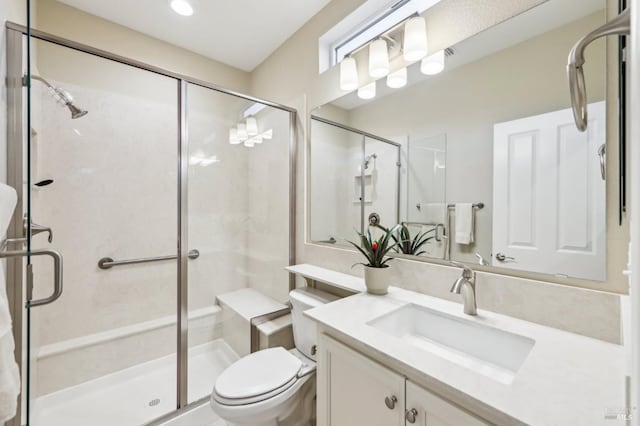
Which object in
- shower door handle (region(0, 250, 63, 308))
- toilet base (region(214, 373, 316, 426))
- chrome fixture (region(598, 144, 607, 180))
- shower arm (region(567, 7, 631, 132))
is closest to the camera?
shower arm (region(567, 7, 631, 132))

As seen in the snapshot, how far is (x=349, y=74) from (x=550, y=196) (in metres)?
1.25

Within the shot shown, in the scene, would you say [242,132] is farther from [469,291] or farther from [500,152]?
[469,291]

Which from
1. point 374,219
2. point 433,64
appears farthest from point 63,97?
point 433,64

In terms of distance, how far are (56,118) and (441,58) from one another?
2.33 meters

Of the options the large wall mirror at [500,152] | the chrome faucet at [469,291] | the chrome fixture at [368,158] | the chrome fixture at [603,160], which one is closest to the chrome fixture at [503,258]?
the large wall mirror at [500,152]

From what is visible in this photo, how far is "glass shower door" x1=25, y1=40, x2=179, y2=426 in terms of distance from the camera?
1.62 metres

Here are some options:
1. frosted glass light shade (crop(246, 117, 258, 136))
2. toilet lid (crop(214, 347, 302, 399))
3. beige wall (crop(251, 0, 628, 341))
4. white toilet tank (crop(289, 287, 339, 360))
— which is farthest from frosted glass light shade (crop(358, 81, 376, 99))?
toilet lid (crop(214, 347, 302, 399))

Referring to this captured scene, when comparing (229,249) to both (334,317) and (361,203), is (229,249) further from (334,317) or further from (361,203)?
→ (334,317)

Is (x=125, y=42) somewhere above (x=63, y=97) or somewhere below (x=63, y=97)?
above

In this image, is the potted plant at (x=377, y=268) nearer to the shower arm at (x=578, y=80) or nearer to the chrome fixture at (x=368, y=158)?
the chrome fixture at (x=368, y=158)

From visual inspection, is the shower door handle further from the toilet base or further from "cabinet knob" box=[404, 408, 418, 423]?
"cabinet knob" box=[404, 408, 418, 423]

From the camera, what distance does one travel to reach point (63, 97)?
59.8 inches

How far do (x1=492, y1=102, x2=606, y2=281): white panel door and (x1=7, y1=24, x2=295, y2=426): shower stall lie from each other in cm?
144

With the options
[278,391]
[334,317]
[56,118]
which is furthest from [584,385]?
[56,118]
